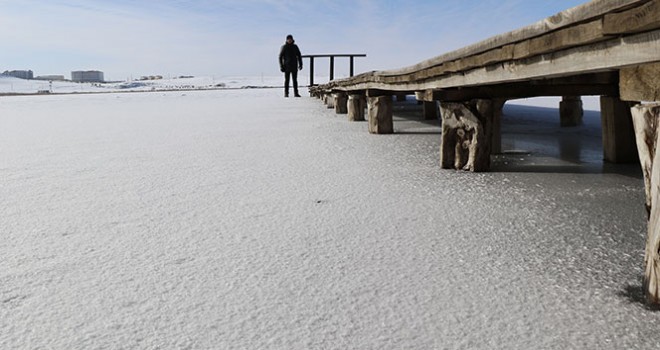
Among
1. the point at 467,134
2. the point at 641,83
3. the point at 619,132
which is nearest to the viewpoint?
the point at 641,83

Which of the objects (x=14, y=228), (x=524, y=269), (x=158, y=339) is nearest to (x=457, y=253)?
(x=524, y=269)

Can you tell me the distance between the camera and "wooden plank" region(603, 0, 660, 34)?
4.13ft

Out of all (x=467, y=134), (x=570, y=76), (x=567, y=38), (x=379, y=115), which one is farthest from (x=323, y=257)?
(x=379, y=115)

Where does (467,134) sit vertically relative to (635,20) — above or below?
below

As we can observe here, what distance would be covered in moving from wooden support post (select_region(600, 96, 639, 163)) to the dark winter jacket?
10999 mm

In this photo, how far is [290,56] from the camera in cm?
1404


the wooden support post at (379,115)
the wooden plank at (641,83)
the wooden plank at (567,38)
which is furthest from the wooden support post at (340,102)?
the wooden plank at (641,83)

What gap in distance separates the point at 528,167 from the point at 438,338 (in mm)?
2588

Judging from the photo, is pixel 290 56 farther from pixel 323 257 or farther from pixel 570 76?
pixel 323 257

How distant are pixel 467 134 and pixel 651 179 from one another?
6.54 ft

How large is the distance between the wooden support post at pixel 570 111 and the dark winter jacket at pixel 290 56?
8.69 metres

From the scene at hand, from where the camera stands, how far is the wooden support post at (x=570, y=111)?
6523 mm

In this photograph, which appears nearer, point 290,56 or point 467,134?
point 467,134

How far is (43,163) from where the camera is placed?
12.9 ft
